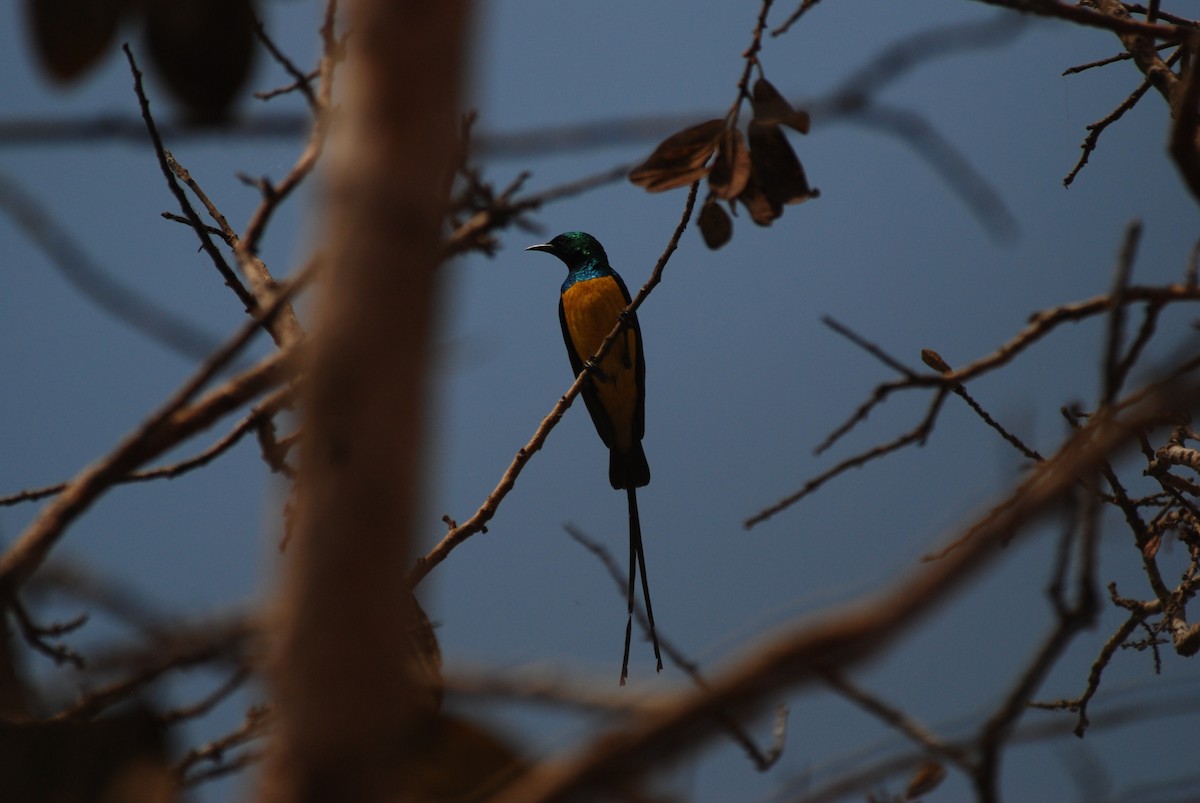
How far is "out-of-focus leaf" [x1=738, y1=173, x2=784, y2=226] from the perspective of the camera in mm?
1446

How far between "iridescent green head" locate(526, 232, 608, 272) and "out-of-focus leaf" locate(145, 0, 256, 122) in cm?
366

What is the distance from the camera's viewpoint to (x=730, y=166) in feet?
4.66

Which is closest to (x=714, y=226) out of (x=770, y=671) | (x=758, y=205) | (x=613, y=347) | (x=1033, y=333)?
(x=758, y=205)

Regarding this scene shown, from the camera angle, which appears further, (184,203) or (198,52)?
(184,203)

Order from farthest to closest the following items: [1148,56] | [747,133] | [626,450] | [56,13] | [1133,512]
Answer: [626,450]
[1133,512]
[1148,56]
[747,133]
[56,13]

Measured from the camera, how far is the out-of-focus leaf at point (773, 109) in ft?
4.58

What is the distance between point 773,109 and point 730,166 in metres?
0.10

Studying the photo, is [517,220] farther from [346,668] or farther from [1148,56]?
[1148,56]

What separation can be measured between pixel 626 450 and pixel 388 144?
3406 mm

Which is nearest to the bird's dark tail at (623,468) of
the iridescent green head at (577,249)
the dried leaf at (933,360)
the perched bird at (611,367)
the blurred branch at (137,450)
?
the perched bird at (611,367)

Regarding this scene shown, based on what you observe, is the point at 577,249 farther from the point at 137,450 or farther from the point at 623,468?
the point at 137,450

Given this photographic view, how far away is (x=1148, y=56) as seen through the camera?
187cm

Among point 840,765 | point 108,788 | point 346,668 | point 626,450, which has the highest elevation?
point 626,450

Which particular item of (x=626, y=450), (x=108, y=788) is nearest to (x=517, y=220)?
(x=108, y=788)
